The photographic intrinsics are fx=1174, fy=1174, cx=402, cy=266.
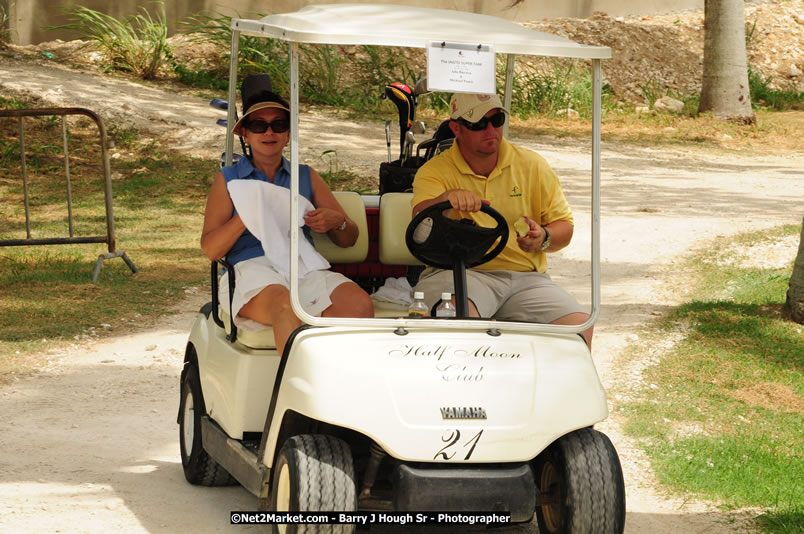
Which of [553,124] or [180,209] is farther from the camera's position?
[553,124]

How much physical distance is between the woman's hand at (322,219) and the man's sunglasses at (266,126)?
0.34m

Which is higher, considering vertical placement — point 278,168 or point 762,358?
point 278,168

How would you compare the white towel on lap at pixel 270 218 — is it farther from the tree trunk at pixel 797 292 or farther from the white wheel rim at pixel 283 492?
the tree trunk at pixel 797 292

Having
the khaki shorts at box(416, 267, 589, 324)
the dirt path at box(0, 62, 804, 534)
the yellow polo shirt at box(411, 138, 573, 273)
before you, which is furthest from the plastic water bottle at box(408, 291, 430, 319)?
the dirt path at box(0, 62, 804, 534)

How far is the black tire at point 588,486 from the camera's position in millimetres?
3289

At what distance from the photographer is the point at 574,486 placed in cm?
329

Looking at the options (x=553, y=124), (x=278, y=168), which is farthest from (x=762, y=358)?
(x=553, y=124)

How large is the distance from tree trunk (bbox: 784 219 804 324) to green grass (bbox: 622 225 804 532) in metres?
0.07

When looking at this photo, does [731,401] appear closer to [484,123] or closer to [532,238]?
[532,238]

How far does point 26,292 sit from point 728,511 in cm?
507

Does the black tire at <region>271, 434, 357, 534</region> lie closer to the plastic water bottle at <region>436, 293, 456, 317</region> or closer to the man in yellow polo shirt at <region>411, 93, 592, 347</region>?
the plastic water bottle at <region>436, 293, 456, 317</region>

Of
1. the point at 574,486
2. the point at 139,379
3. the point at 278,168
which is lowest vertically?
the point at 139,379

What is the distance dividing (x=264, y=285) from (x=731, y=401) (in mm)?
2608

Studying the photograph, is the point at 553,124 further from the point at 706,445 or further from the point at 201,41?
the point at 706,445
